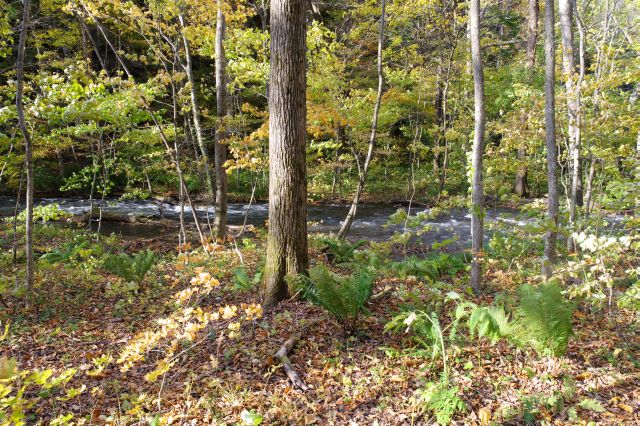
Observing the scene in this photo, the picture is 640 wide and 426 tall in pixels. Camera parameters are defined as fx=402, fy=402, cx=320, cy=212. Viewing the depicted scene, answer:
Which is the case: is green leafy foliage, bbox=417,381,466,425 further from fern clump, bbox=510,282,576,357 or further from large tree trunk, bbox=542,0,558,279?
large tree trunk, bbox=542,0,558,279

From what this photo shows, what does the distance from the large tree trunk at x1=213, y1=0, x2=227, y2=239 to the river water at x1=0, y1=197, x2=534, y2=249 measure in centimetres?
201

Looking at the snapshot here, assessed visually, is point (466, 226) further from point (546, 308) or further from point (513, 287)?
point (546, 308)

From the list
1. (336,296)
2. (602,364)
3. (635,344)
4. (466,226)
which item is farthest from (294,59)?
(466,226)

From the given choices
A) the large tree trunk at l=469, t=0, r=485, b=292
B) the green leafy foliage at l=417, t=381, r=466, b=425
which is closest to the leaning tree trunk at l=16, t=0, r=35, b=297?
the green leafy foliage at l=417, t=381, r=466, b=425

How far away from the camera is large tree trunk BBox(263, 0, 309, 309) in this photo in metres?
4.27

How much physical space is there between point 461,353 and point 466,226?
371 inches

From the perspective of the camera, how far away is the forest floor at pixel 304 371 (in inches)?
119

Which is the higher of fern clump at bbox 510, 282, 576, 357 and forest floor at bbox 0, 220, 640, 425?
fern clump at bbox 510, 282, 576, 357

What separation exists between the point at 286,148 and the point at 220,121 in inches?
146

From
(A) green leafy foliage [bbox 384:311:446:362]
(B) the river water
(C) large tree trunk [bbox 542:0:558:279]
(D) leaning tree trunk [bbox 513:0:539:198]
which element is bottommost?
(A) green leafy foliage [bbox 384:311:446:362]

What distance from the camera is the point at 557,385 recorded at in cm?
320

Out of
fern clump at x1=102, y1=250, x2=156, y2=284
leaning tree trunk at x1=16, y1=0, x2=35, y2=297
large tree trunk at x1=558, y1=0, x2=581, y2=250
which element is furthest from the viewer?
fern clump at x1=102, y1=250, x2=156, y2=284

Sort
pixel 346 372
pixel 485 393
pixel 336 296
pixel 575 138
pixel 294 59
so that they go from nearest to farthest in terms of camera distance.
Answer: pixel 485 393, pixel 346 372, pixel 336 296, pixel 294 59, pixel 575 138

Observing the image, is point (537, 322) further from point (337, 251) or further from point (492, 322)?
point (337, 251)
